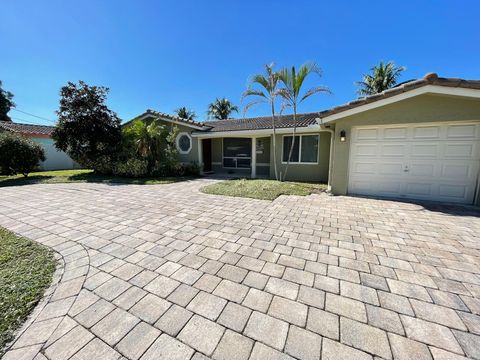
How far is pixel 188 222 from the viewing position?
414 centimetres

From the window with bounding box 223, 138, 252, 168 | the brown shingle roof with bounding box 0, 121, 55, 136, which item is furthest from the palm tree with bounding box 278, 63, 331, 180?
the brown shingle roof with bounding box 0, 121, 55, 136

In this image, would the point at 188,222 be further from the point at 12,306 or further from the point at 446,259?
the point at 446,259

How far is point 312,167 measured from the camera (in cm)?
962

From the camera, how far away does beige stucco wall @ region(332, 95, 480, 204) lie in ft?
16.9

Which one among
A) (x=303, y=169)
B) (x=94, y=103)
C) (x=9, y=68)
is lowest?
(x=303, y=169)

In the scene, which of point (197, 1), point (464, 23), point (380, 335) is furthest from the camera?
point (197, 1)

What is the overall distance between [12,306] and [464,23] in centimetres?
1211

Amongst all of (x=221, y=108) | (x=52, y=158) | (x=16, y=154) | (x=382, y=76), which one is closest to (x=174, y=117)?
(x=16, y=154)

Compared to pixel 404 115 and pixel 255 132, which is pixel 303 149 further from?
pixel 404 115

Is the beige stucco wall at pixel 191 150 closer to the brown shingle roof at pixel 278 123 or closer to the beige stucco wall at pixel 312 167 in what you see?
the brown shingle roof at pixel 278 123

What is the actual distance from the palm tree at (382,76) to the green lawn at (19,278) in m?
23.5

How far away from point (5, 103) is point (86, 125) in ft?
104

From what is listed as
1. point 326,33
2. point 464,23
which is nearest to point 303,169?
point 326,33

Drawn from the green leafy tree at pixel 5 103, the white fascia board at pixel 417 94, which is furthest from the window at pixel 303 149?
the green leafy tree at pixel 5 103
